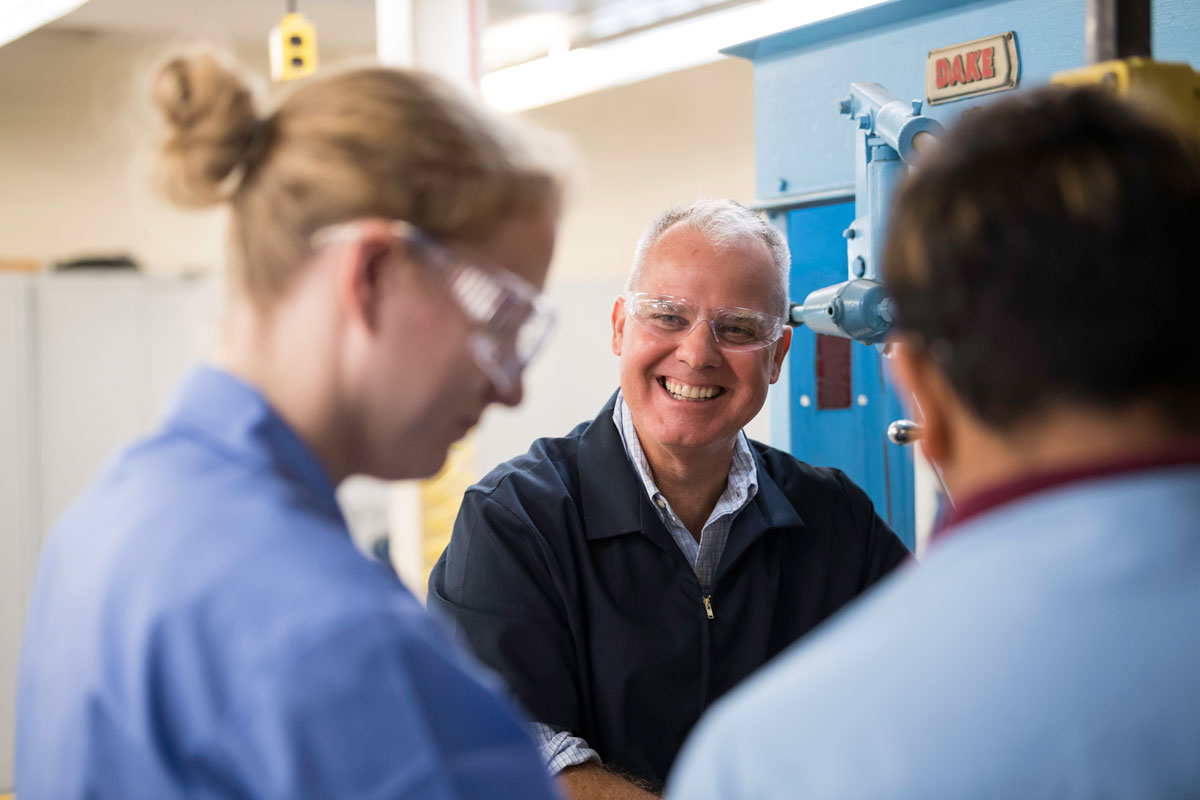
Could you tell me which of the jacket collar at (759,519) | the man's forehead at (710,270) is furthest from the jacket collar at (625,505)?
the man's forehead at (710,270)

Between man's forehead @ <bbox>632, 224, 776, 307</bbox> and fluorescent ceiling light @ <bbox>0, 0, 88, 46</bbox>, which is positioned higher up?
fluorescent ceiling light @ <bbox>0, 0, 88, 46</bbox>

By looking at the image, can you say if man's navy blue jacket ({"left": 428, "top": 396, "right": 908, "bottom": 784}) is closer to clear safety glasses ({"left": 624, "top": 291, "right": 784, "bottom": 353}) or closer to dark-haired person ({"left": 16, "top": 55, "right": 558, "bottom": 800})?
clear safety glasses ({"left": 624, "top": 291, "right": 784, "bottom": 353})

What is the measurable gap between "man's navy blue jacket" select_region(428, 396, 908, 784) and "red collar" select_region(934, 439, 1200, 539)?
105 centimetres

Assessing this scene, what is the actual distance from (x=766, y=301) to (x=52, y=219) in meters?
5.92

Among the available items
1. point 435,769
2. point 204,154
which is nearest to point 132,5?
point 204,154

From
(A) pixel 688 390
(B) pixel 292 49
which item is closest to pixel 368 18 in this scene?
(B) pixel 292 49

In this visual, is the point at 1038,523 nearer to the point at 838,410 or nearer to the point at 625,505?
the point at 625,505

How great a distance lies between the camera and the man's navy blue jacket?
165 centimetres

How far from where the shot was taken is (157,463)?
806mm

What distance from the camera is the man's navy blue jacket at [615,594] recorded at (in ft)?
5.42

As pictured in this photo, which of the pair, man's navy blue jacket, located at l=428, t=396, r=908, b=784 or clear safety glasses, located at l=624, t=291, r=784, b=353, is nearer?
man's navy blue jacket, located at l=428, t=396, r=908, b=784

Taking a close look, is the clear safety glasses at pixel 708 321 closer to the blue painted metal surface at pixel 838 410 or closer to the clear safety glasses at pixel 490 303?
the blue painted metal surface at pixel 838 410

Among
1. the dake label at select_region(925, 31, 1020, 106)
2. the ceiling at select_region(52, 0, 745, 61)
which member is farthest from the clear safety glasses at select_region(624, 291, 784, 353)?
the ceiling at select_region(52, 0, 745, 61)

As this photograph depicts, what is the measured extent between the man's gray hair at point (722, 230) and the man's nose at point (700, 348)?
0.12 meters
